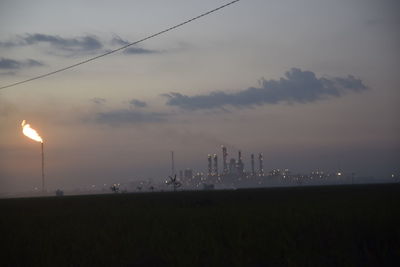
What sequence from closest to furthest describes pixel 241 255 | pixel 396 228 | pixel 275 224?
pixel 241 255, pixel 396 228, pixel 275 224

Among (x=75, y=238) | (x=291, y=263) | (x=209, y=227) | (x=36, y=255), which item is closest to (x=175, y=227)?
(x=209, y=227)

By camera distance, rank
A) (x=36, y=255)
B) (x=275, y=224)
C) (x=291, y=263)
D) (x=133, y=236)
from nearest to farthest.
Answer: (x=291, y=263)
(x=36, y=255)
(x=133, y=236)
(x=275, y=224)

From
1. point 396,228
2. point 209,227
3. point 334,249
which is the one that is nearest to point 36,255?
point 209,227

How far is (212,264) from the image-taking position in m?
13.5

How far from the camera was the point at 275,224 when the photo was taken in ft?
67.6

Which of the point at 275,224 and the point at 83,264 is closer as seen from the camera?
the point at 83,264

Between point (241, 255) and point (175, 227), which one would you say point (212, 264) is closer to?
point (241, 255)

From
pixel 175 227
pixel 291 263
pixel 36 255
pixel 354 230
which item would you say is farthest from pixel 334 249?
pixel 36 255

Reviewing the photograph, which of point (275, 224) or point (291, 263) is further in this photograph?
point (275, 224)

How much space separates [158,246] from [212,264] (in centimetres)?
346

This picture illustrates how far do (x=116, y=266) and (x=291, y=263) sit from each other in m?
5.29

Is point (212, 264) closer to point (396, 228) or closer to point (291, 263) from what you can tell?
point (291, 263)

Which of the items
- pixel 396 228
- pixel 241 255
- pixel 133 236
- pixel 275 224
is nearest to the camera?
pixel 241 255

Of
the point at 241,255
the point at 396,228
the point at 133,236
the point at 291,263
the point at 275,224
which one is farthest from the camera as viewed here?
the point at 275,224
